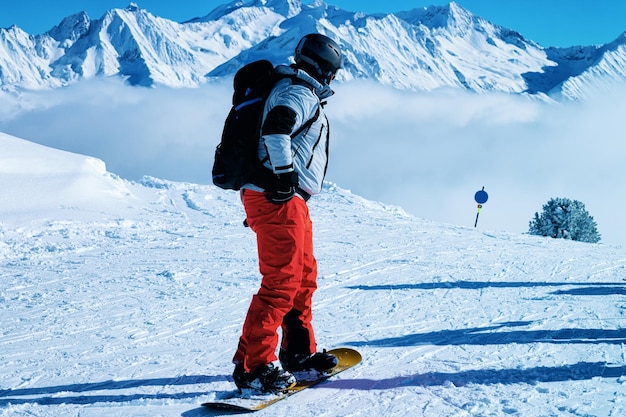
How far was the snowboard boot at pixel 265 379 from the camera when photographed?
3.05 m

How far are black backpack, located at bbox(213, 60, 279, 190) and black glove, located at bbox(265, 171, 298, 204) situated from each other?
0.57ft

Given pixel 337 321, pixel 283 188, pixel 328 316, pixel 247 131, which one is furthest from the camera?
pixel 328 316

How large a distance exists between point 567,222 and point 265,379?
105ft

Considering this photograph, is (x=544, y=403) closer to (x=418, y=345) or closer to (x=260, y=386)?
(x=418, y=345)

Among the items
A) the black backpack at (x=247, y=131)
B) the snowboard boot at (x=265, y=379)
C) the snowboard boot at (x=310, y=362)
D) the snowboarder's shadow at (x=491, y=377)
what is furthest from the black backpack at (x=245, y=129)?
the snowboarder's shadow at (x=491, y=377)

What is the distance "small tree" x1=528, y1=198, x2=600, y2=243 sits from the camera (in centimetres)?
3072

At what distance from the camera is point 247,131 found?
3023 millimetres

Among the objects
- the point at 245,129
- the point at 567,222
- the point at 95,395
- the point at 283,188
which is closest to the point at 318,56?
the point at 245,129

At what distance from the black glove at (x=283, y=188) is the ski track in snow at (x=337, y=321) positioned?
1206 mm

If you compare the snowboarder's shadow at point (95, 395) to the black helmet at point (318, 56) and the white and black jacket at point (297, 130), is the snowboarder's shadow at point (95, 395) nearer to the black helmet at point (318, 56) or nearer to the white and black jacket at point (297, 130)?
the white and black jacket at point (297, 130)

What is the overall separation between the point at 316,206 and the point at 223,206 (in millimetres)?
2411

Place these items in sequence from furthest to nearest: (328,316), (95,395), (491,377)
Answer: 1. (328,316)
2. (491,377)
3. (95,395)

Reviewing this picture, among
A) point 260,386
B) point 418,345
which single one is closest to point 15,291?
point 260,386

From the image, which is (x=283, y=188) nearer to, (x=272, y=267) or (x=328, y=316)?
(x=272, y=267)
